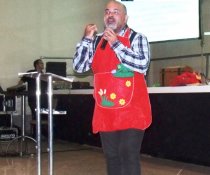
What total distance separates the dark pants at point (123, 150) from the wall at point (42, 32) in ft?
22.6

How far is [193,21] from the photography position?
7.31 m

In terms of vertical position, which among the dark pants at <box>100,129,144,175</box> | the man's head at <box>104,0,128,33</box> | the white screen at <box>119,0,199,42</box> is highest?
the white screen at <box>119,0,199,42</box>

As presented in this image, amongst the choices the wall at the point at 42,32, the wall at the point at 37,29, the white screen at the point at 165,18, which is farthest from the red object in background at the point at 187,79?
the wall at the point at 37,29

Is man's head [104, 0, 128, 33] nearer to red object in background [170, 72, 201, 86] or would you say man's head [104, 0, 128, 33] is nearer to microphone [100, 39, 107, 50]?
microphone [100, 39, 107, 50]

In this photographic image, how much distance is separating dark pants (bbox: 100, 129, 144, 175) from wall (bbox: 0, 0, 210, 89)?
6.90m

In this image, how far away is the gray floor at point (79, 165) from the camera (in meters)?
4.52

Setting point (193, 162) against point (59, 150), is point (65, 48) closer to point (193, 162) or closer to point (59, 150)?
point (59, 150)

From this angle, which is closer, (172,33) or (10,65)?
(172,33)

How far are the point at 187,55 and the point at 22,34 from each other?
3645 millimetres

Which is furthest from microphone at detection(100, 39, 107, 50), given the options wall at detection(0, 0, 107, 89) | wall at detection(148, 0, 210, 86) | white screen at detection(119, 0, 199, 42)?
wall at detection(0, 0, 107, 89)

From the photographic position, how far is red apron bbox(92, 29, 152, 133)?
237 centimetres

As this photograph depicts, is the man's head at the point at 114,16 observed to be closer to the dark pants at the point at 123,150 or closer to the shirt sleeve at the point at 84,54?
the shirt sleeve at the point at 84,54

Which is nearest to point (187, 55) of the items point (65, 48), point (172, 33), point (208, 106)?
point (172, 33)

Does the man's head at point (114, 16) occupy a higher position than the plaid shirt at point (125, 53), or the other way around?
the man's head at point (114, 16)
